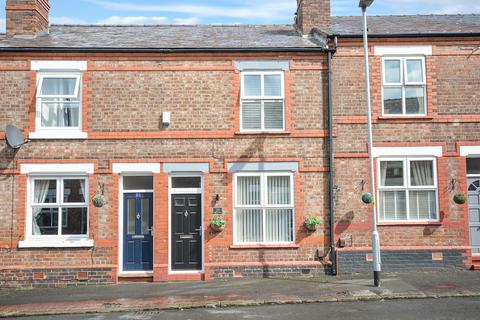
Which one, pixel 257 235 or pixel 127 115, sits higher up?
pixel 127 115

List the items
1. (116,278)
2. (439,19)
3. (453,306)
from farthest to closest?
(439,19)
(116,278)
(453,306)

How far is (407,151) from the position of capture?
13.4 metres

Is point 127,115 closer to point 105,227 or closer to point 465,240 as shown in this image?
point 105,227

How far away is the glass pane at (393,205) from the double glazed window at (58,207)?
7.63 m

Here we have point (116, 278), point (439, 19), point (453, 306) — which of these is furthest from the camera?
point (439, 19)

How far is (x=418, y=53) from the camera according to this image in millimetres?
13609

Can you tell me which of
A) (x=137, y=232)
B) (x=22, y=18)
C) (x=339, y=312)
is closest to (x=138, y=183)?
(x=137, y=232)

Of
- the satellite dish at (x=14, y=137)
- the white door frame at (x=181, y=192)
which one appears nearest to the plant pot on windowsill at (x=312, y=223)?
the white door frame at (x=181, y=192)

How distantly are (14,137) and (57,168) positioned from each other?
1269 mm

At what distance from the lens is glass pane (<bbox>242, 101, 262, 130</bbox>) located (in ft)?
44.4

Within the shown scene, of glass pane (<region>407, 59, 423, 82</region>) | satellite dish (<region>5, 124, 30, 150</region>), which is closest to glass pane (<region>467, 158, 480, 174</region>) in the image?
glass pane (<region>407, 59, 423, 82</region>)

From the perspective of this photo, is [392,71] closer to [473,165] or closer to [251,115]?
[473,165]

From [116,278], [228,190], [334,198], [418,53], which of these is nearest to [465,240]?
[334,198]

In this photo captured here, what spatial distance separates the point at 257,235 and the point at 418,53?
6361 millimetres
